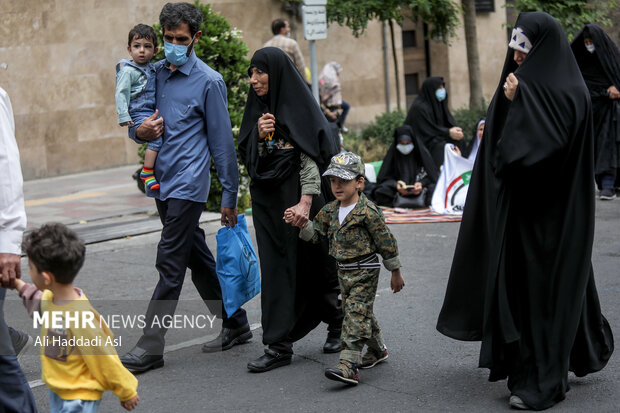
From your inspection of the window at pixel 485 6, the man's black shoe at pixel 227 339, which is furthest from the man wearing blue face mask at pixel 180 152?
the window at pixel 485 6

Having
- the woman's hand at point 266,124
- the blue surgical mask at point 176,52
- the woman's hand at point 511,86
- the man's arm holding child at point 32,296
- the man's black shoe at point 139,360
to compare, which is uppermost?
the blue surgical mask at point 176,52

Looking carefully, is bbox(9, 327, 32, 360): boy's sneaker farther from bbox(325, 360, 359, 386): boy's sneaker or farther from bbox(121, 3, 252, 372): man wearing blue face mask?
bbox(325, 360, 359, 386): boy's sneaker

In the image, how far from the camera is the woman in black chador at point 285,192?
5.18 m

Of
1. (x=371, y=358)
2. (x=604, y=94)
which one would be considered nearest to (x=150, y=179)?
(x=371, y=358)

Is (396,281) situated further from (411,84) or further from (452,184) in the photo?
(411,84)

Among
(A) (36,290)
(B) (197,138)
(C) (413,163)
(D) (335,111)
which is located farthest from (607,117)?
(A) (36,290)

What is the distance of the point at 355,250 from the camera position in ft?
16.0

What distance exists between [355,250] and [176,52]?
5.09 feet

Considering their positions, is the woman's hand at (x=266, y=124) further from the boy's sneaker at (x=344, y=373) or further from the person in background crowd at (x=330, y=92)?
the person in background crowd at (x=330, y=92)

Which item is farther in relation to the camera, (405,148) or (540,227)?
(405,148)

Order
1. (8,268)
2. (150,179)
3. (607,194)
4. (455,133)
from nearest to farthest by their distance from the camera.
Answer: (8,268)
(150,179)
(607,194)
(455,133)

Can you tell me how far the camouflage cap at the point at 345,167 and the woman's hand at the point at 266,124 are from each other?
0.42 meters

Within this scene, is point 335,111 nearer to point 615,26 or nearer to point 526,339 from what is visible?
point 615,26

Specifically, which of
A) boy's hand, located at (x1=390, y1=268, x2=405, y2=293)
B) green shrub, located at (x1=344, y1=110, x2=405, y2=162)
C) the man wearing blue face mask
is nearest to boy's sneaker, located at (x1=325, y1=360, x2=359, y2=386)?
boy's hand, located at (x1=390, y1=268, x2=405, y2=293)
